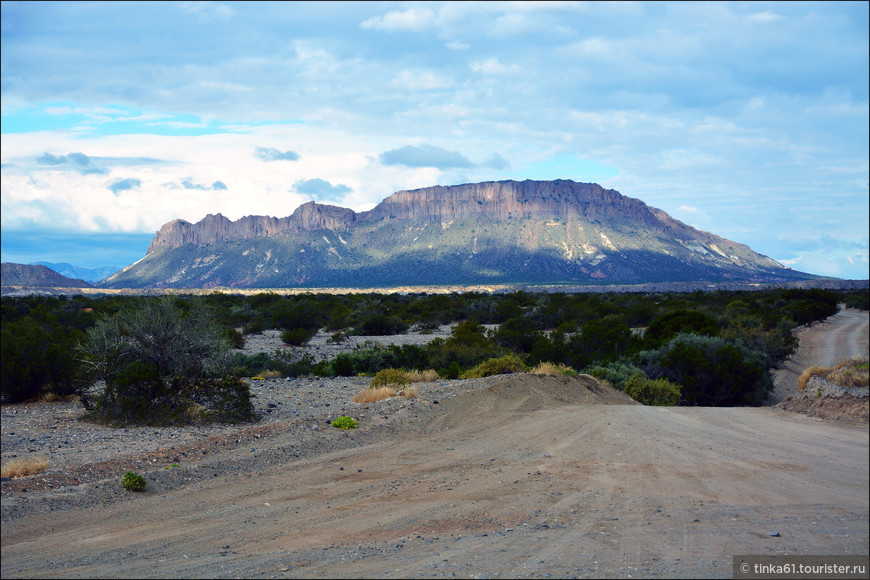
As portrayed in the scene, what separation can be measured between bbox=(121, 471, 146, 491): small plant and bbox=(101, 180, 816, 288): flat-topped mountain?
114 metres

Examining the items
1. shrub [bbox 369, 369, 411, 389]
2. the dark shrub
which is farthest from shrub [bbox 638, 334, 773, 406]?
shrub [bbox 369, 369, 411, 389]

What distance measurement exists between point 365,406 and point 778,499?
10677mm

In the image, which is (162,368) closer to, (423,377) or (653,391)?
(423,377)

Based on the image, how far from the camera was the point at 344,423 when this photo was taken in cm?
1348

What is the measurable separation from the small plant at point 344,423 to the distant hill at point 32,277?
143 meters

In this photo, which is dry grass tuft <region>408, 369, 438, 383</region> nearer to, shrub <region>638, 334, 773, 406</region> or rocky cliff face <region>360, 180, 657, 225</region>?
shrub <region>638, 334, 773, 406</region>

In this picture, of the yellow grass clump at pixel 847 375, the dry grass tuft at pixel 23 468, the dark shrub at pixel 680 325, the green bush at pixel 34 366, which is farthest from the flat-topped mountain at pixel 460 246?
the dry grass tuft at pixel 23 468

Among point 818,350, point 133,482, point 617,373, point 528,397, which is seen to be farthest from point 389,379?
point 818,350

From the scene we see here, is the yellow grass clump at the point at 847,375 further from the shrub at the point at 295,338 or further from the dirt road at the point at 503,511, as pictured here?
the shrub at the point at 295,338

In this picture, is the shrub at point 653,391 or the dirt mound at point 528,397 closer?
the dirt mound at point 528,397

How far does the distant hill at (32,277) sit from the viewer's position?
134 meters

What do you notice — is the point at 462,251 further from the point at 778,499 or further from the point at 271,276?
the point at 778,499

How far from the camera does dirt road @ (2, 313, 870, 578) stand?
5.86 m

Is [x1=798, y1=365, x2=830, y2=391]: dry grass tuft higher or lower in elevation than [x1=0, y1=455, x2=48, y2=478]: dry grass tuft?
higher
